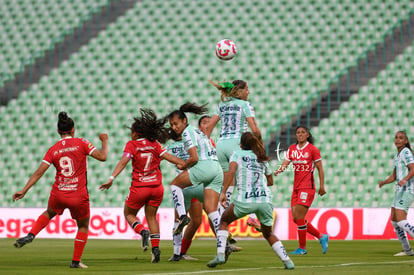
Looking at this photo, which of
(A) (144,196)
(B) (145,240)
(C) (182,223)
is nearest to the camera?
(C) (182,223)

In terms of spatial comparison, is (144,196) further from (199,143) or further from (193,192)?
(199,143)

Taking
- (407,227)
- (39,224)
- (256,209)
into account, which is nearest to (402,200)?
(407,227)

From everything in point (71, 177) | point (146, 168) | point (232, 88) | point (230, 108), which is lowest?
point (71, 177)

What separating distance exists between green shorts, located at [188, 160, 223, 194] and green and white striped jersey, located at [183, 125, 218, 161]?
115 mm

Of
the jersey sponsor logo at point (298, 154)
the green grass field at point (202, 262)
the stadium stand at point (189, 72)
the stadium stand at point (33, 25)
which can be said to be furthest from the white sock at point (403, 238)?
the stadium stand at point (33, 25)

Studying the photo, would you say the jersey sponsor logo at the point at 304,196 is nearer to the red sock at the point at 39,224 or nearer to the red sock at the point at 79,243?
the red sock at the point at 79,243

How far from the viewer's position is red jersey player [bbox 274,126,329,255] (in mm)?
13328

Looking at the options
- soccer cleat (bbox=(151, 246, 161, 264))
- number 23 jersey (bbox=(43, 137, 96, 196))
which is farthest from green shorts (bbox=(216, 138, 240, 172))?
number 23 jersey (bbox=(43, 137, 96, 196))

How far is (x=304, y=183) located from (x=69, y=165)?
4.82 metres

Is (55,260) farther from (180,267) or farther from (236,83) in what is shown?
(236,83)

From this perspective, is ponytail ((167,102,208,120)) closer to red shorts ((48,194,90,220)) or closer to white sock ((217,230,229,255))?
red shorts ((48,194,90,220))

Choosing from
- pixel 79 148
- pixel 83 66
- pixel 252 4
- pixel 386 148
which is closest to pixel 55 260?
pixel 79 148

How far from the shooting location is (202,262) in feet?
36.3

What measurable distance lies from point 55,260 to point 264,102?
14.9 metres
